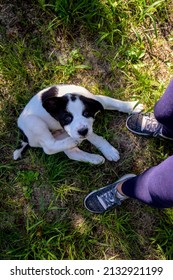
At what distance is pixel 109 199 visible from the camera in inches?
148

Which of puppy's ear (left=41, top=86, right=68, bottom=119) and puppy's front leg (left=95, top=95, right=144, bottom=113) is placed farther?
puppy's front leg (left=95, top=95, right=144, bottom=113)

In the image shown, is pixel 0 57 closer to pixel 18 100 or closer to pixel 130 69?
pixel 18 100

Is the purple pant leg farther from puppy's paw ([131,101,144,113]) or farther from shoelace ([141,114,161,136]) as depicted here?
puppy's paw ([131,101,144,113])

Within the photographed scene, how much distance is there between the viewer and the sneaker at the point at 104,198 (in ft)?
12.3

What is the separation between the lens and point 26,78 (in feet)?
12.9

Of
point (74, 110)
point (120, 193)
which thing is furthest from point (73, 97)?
point (120, 193)

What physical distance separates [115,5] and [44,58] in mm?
793

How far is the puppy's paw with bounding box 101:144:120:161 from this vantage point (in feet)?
12.4

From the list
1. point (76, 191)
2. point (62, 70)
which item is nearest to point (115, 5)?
point (62, 70)

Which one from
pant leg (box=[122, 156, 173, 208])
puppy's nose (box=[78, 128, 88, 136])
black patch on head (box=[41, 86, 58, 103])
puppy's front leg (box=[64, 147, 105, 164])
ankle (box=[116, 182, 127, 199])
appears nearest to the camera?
pant leg (box=[122, 156, 173, 208])

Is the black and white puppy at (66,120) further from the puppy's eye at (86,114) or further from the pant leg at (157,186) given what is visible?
the pant leg at (157,186)

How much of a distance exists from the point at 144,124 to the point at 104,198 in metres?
0.74

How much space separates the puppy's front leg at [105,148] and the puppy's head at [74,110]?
1.50ft

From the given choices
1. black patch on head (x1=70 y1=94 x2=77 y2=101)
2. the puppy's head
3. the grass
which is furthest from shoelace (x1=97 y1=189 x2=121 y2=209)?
black patch on head (x1=70 y1=94 x2=77 y2=101)
